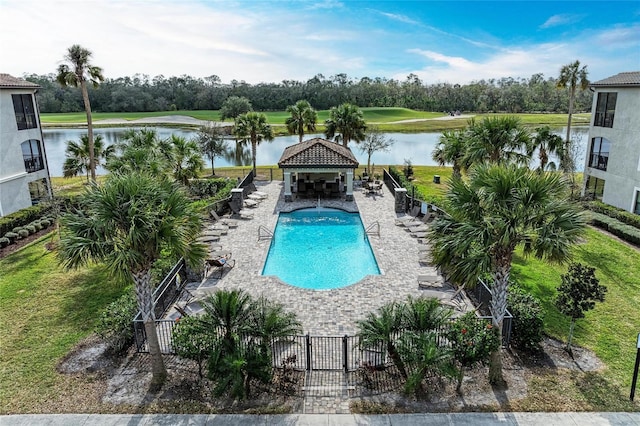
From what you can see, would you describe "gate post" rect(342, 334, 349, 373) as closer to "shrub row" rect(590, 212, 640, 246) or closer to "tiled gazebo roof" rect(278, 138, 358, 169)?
"shrub row" rect(590, 212, 640, 246)

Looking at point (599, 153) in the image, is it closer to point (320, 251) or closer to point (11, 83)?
point (320, 251)

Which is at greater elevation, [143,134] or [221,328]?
[143,134]

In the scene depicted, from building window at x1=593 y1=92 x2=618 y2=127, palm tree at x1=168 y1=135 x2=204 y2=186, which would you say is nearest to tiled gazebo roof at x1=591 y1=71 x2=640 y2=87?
building window at x1=593 y1=92 x2=618 y2=127

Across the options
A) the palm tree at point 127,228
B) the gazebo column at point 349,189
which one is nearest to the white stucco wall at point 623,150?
the gazebo column at point 349,189

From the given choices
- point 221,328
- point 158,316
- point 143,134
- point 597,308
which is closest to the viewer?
point 221,328

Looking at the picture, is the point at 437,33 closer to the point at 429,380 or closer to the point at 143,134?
the point at 143,134

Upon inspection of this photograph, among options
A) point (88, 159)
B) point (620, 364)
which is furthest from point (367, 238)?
point (88, 159)

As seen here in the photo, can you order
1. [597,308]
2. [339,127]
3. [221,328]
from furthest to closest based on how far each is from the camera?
1. [339,127]
2. [597,308]
3. [221,328]
